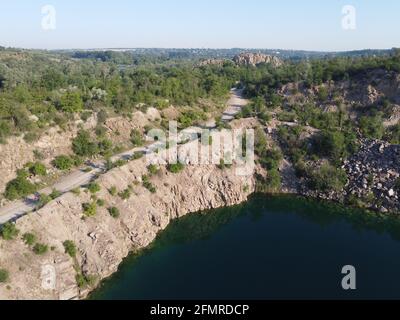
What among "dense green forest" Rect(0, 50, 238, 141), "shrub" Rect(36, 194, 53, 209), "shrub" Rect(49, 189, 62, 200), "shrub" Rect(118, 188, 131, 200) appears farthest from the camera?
"dense green forest" Rect(0, 50, 238, 141)

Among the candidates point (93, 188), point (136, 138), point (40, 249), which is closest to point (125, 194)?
point (93, 188)

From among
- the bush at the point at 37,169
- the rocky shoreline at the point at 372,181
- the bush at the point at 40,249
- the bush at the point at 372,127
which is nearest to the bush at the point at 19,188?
the bush at the point at 37,169

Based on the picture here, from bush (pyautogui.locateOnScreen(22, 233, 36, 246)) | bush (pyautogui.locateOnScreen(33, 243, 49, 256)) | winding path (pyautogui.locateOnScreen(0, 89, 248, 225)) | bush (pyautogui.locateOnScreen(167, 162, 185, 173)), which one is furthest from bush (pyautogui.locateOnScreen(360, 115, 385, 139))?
bush (pyautogui.locateOnScreen(22, 233, 36, 246))

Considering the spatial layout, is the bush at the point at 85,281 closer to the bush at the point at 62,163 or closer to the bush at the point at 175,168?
the bush at the point at 62,163

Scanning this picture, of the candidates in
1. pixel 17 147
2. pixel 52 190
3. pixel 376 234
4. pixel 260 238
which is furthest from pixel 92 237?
pixel 376 234

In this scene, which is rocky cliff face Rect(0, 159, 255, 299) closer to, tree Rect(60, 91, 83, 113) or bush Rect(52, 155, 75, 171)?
bush Rect(52, 155, 75, 171)
